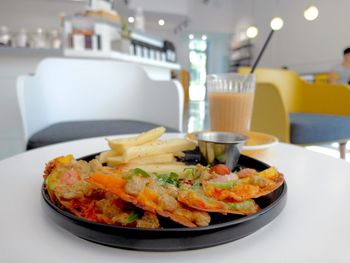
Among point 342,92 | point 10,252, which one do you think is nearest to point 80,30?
point 342,92

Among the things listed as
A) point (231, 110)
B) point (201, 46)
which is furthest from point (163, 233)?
point (201, 46)

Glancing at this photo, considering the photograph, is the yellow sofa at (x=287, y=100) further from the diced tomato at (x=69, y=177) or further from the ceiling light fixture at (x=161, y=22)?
the ceiling light fixture at (x=161, y=22)

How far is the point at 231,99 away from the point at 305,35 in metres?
6.04

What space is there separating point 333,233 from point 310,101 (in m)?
2.46

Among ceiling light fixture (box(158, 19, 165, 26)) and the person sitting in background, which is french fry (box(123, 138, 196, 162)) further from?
ceiling light fixture (box(158, 19, 165, 26))

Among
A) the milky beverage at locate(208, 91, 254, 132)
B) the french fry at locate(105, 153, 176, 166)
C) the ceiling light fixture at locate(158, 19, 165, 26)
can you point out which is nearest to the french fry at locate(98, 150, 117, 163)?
the french fry at locate(105, 153, 176, 166)

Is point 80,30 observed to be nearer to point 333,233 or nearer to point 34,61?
point 34,61

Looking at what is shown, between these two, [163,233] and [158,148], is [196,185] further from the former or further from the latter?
[158,148]

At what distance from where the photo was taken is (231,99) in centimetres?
104

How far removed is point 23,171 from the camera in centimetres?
63

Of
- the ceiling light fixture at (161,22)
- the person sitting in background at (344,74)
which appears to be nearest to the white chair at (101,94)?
the person sitting in background at (344,74)

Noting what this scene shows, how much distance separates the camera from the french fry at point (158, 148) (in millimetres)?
618

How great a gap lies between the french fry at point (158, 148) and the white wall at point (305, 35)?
17.8ft

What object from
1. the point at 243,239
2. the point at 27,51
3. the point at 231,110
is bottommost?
the point at 243,239
